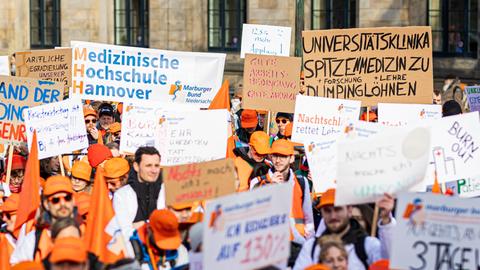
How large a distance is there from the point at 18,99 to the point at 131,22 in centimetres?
1734

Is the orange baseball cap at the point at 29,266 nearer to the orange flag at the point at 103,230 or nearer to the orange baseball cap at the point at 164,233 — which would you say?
the orange flag at the point at 103,230

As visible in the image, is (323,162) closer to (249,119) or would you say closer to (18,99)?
(18,99)

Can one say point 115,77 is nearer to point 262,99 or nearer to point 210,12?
point 262,99

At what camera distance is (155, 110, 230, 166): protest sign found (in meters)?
11.2

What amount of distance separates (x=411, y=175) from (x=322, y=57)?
4.78m

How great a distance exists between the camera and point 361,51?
13336 mm

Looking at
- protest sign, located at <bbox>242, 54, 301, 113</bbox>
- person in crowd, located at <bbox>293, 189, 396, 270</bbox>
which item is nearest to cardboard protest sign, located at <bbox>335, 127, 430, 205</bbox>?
person in crowd, located at <bbox>293, 189, 396, 270</bbox>

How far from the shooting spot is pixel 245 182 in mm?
11367

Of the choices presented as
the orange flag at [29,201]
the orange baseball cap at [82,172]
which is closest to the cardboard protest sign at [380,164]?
the orange flag at [29,201]

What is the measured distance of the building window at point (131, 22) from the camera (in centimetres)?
3041

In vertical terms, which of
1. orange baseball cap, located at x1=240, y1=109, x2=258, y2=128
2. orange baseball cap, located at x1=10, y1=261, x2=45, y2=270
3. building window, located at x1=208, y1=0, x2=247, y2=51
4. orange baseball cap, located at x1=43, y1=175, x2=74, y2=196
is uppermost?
building window, located at x1=208, y1=0, x2=247, y2=51

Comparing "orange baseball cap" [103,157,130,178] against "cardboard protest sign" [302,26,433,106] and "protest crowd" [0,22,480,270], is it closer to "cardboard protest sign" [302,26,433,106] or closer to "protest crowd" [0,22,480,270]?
"protest crowd" [0,22,480,270]

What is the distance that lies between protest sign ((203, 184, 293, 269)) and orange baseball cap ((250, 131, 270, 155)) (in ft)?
13.1

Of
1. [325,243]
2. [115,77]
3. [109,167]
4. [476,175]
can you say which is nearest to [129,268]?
[325,243]
